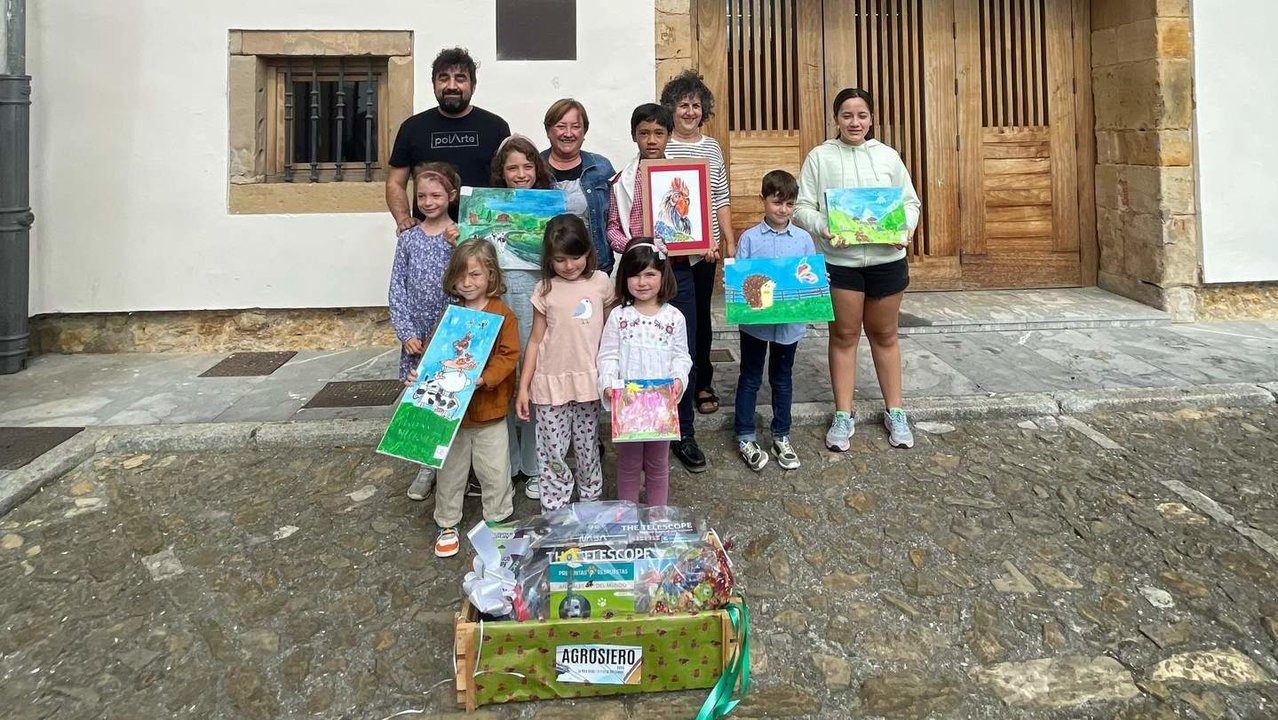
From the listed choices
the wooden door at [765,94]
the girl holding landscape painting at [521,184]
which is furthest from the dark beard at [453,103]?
the wooden door at [765,94]

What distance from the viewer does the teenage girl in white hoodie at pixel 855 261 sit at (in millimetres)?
3471

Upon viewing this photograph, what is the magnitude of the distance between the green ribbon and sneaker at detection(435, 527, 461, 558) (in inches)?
46.4

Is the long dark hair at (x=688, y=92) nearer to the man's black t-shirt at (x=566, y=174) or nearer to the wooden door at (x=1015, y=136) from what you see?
the man's black t-shirt at (x=566, y=174)

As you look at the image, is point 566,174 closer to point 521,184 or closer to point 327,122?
point 521,184

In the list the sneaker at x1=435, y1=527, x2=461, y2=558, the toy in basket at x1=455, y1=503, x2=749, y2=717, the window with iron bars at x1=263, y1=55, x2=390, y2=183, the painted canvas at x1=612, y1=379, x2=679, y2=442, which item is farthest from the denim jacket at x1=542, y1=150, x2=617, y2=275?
the window with iron bars at x1=263, y1=55, x2=390, y2=183

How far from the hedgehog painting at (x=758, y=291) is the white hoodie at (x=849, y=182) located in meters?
0.43

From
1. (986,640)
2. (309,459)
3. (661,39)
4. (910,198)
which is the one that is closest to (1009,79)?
(661,39)

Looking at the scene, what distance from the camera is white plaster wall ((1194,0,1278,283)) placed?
583 centimetres

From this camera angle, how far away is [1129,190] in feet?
20.3

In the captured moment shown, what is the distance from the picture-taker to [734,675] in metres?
2.06

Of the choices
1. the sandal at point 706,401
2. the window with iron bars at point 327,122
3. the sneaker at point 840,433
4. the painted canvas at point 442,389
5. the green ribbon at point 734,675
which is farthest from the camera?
the window with iron bars at point 327,122

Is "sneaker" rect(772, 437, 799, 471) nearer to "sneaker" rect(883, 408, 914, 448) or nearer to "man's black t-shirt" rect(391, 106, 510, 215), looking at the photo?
"sneaker" rect(883, 408, 914, 448)

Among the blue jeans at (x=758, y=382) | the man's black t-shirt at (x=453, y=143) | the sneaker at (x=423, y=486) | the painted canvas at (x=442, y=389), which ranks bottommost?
the sneaker at (x=423, y=486)

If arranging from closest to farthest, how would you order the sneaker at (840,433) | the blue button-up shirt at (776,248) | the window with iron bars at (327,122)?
the blue button-up shirt at (776,248) < the sneaker at (840,433) < the window with iron bars at (327,122)
